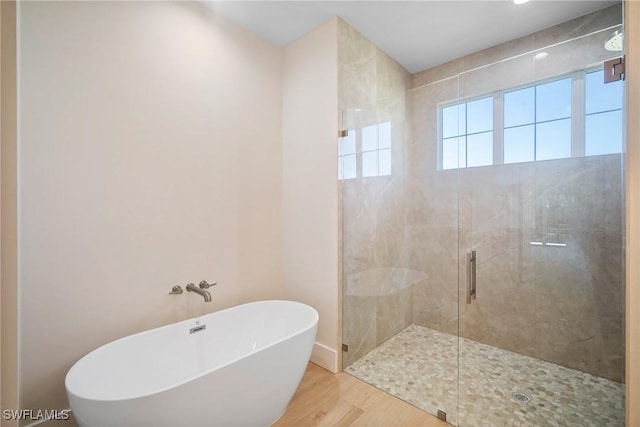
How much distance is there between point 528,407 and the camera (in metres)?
1.79

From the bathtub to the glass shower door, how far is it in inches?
47.0

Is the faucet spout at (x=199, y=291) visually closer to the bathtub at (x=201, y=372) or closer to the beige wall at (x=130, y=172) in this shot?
the beige wall at (x=130, y=172)

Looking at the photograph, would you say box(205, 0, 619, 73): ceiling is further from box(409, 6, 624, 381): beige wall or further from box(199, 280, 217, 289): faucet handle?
box(199, 280, 217, 289): faucet handle

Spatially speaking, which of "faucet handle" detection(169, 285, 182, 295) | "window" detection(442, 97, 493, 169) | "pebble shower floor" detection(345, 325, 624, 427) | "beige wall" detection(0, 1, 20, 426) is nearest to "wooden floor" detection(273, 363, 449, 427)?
"pebble shower floor" detection(345, 325, 624, 427)

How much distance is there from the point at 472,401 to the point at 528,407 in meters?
0.33

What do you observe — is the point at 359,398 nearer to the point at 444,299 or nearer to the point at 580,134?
the point at 444,299

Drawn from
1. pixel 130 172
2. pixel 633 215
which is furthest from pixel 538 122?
pixel 130 172

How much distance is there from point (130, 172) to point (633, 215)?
2.65m

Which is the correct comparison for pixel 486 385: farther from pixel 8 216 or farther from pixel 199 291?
pixel 8 216

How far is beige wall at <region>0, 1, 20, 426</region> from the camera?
0.67 m

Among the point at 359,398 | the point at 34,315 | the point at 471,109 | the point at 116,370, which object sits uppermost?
the point at 471,109

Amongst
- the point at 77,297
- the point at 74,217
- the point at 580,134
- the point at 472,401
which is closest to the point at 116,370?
the point at 77,297

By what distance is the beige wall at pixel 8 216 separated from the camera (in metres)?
0.67

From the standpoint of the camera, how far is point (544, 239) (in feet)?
6.84
